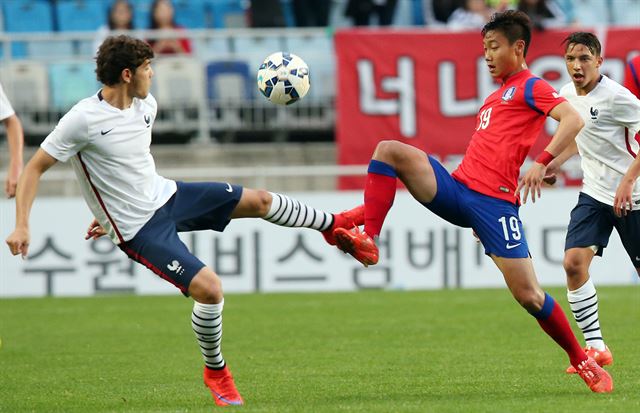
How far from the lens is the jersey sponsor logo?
7.92 metres

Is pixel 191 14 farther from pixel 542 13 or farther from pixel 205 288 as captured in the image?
pixel 205 288

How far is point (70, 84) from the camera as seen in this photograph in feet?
62.8

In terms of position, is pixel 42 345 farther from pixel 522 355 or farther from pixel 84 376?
pixel 522 355

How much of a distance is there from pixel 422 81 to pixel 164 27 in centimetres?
407

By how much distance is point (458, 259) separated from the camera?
57.1ft

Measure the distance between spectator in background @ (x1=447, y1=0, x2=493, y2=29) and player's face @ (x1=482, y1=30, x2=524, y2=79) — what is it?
11.3 meters

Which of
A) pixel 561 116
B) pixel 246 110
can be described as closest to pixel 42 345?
pixel 561 116

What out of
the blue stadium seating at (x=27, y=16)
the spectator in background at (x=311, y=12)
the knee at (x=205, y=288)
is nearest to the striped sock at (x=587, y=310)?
the knee at (x=205, y=288)

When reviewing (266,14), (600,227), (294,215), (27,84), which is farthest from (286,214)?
(266,14)

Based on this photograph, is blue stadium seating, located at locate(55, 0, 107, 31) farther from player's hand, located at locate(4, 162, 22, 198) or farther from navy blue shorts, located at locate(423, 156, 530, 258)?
navy blue shorts, located at locate(423, 156, 530, 258)

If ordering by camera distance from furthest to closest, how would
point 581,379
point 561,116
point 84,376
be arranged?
point 84,376 → point 581,379 → point 561,116

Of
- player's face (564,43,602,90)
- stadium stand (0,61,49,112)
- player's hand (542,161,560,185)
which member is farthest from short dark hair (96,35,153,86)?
stadium stand (0,61,49,112)

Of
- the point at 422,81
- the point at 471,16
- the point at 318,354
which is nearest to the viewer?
the point at 318,354

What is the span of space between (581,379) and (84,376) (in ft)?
12.2
